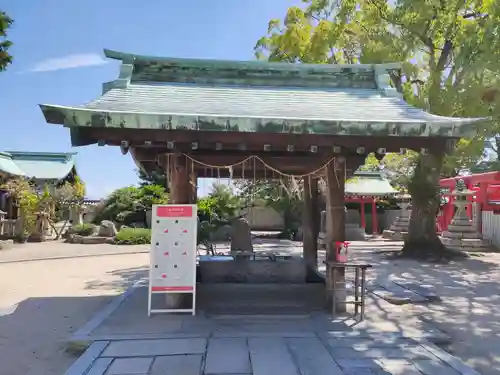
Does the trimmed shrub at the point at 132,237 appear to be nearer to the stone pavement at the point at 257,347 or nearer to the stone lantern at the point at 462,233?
the stone lantern at the point at 462,233

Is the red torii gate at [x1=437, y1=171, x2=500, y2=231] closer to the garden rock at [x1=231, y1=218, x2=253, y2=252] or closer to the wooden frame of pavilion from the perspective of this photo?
the garden rock at [x1=231, y1=218, x2=253, y2=252]

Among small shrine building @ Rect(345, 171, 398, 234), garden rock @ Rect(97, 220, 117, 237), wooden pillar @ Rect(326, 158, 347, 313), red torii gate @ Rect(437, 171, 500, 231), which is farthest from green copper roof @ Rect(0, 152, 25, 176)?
wooden pillar @ Rect(326, 158, 347, 313)

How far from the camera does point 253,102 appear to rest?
7406mm

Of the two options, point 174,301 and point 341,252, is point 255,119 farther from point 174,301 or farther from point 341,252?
point 174,301

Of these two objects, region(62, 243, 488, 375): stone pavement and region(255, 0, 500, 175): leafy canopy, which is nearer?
region(62, 243, 488, 375): stone pavement

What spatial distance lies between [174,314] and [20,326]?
230 centimetres

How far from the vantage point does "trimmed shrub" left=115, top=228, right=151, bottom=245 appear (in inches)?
863

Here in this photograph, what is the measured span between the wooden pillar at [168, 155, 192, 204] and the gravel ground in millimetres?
2429

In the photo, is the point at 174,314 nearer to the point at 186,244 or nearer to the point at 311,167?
the point at 186,244

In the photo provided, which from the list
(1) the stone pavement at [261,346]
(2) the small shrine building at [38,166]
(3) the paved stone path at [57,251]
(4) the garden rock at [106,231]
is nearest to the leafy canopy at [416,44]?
(1) the stone pavement at [261,346]

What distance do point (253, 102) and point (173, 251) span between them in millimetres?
2606

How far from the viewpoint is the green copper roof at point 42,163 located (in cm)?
2811

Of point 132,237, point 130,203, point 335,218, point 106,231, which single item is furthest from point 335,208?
point 130,203

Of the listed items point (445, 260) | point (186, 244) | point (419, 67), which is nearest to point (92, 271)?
point (186, 244)
